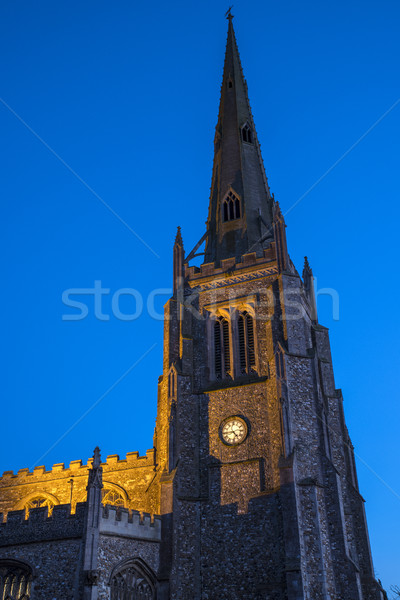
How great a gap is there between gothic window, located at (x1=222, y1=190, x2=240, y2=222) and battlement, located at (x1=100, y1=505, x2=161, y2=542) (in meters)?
18.0

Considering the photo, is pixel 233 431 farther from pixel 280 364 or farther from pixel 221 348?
pixel 221 348

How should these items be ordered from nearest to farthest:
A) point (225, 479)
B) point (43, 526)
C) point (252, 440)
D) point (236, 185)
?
point (43, 526) < point (225, 479) < point (252, 440) < point (236, 185)

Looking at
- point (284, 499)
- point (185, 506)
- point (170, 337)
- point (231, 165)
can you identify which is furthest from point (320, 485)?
point (231, 165)

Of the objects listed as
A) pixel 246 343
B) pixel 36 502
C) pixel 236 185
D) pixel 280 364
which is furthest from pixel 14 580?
pixel 236 185

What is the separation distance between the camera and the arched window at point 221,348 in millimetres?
31359

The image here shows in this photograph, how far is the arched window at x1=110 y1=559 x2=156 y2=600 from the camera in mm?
23812

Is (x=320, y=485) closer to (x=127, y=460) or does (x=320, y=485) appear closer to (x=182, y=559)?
(x=182, y=559)

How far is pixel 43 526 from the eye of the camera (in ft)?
78.0

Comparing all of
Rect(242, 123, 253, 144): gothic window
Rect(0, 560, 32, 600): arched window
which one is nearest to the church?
Rect(0, 560, 32, 600): arched window

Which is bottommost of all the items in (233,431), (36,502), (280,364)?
(36,502)

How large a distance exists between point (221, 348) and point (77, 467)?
9997mm

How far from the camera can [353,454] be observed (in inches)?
1287

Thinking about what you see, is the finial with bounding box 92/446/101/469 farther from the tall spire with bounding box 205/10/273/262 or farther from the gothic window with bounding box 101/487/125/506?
the tall spire with bounding box 205/10/273/262

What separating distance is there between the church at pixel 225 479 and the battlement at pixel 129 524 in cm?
6
